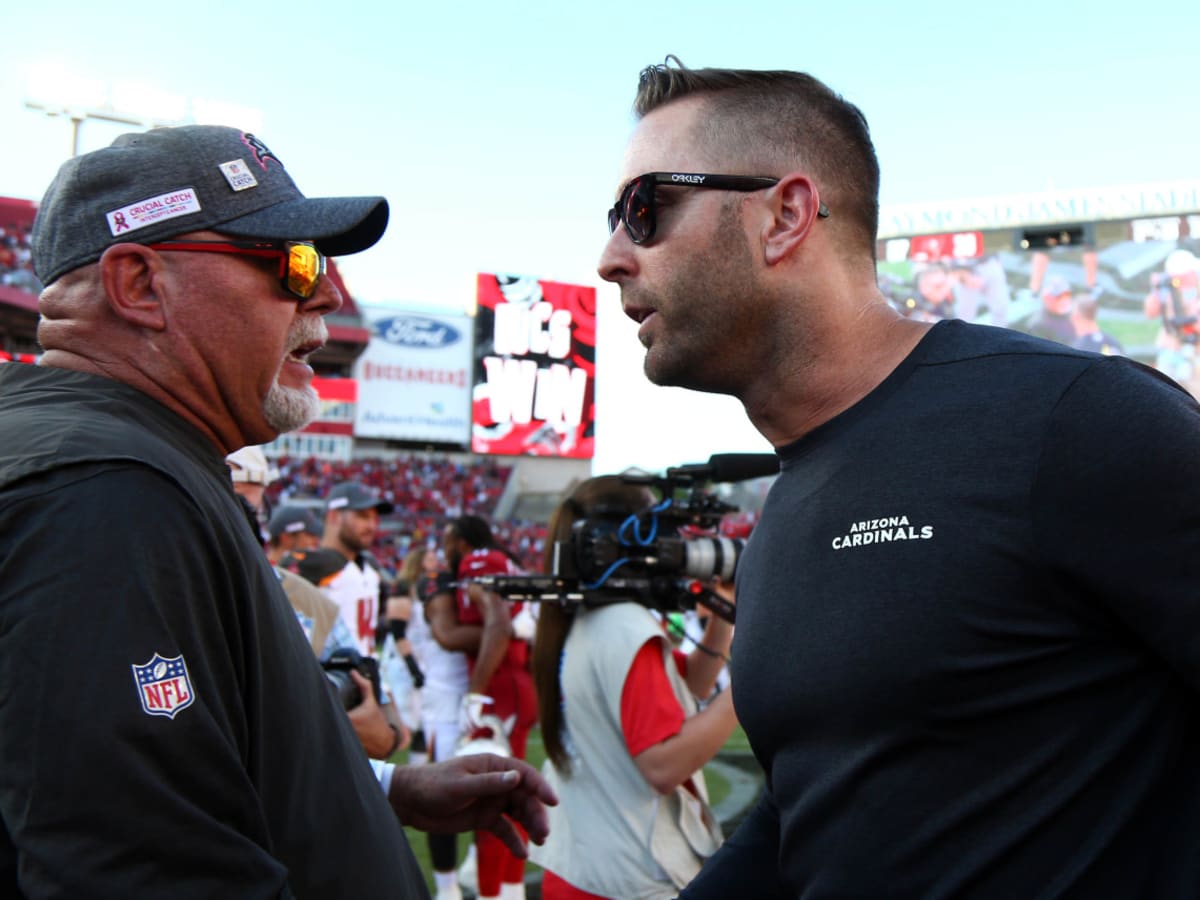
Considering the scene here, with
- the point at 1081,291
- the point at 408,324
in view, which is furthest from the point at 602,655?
the point at 408,324

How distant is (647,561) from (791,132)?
6.08ft

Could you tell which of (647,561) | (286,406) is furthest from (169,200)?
(647,561)

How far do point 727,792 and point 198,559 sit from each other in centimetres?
808

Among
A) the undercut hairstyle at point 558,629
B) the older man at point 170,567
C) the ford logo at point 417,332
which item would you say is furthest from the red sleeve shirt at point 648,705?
the ford logo at point 417,332

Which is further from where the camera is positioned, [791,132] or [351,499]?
[351,499]

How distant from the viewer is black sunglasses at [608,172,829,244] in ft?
5.87

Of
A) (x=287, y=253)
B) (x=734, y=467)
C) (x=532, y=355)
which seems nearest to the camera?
(x=287, y=253)

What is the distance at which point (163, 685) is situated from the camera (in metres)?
1.21

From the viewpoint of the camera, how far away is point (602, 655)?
10.9ft

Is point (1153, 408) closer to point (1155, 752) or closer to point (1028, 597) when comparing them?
point (1028, 597)

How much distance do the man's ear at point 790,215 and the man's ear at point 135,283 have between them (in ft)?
3.43

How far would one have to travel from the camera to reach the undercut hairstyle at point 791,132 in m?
1.81

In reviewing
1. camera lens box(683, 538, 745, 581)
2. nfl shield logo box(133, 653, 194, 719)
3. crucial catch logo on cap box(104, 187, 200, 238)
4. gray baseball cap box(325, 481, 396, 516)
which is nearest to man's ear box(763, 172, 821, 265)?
crucial catch logo on cap box(104, 187, 200, 238)

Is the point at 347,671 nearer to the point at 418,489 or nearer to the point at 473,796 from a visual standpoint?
the point at 473,796
